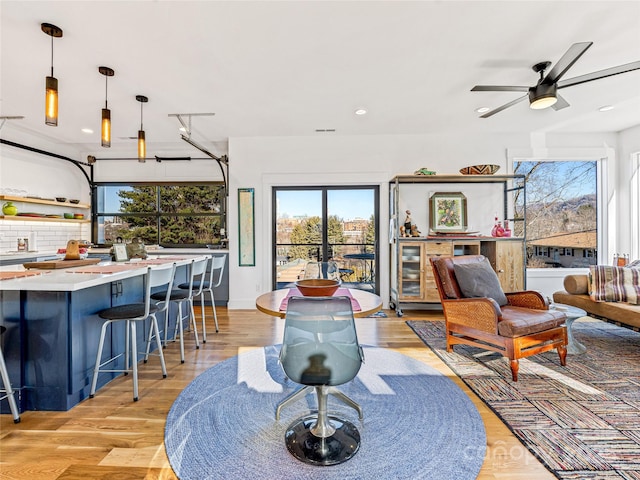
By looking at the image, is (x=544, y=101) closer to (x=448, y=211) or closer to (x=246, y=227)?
(x=448, y=211)

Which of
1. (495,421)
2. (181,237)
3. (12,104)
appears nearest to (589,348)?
(495,421)

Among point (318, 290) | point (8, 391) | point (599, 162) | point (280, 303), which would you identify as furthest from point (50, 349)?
point (599, 162)

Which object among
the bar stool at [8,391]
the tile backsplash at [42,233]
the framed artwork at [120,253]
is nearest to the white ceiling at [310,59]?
the tile backsplash at [42,233]

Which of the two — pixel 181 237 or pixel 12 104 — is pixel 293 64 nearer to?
pixel 12 104

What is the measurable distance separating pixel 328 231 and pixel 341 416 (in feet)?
10.9

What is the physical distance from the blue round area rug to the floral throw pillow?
6.96 ft

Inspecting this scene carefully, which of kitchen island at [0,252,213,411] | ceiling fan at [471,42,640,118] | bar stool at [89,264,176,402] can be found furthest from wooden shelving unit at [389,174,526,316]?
kitchen island at [0,252,213,411]

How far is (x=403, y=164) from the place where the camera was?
486 cm

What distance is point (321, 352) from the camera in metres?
1.55

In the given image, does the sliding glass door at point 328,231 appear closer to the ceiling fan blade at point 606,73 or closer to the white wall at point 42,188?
the ceiling fan blade at point 606,73

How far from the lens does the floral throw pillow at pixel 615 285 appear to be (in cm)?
312

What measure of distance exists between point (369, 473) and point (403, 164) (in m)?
4.22

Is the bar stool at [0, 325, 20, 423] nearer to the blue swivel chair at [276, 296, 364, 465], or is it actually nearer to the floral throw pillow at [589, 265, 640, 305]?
the blue swivel chair at [276, 296, 364, 465]

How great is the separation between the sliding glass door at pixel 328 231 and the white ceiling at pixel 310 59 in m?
1.12
